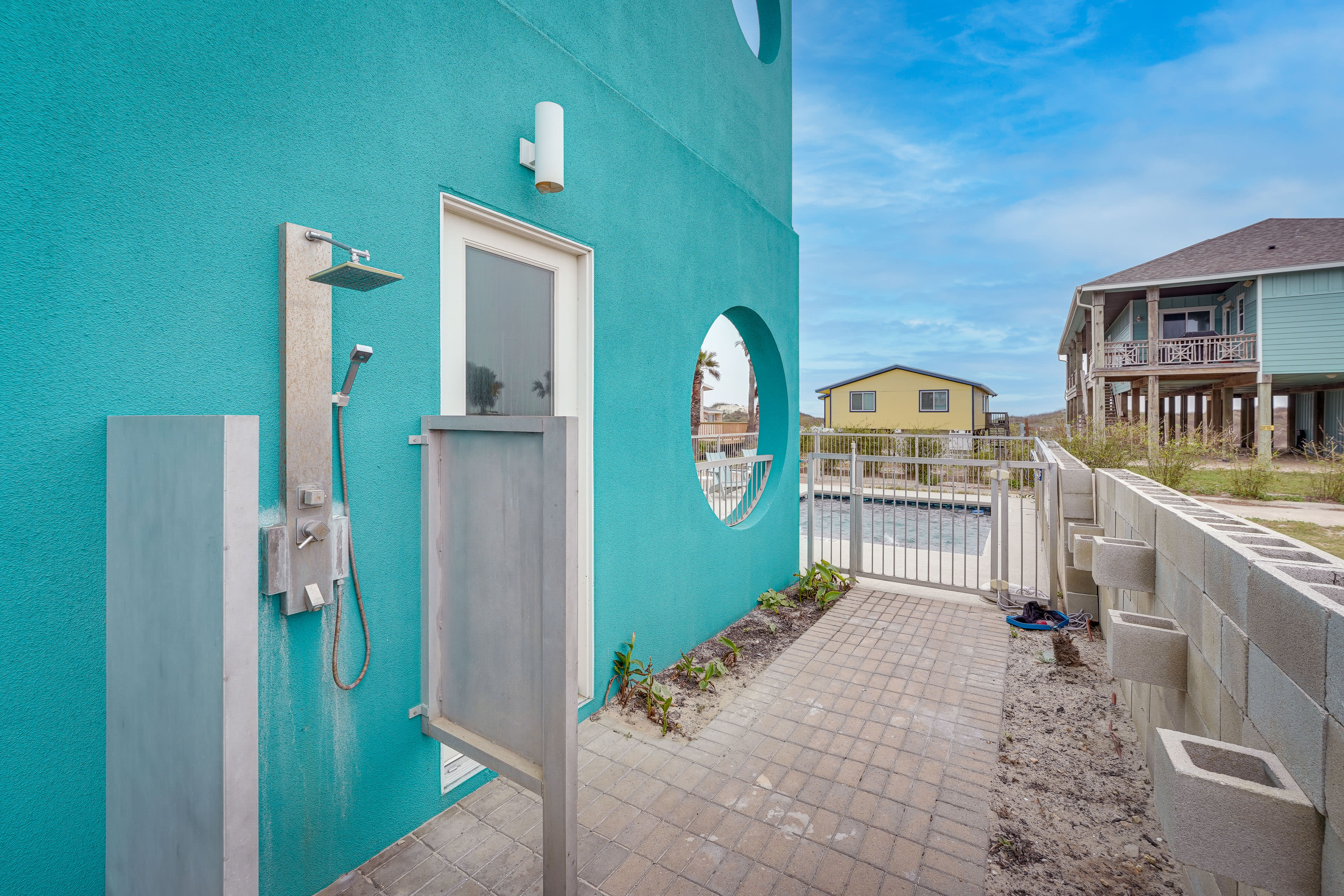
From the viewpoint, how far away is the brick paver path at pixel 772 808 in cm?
201

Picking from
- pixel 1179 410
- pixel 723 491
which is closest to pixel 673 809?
pixel 723 491

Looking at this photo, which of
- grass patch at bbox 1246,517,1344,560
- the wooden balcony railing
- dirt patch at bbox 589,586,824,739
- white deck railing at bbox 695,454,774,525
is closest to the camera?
dirt patch at bbox 589,586,824,739

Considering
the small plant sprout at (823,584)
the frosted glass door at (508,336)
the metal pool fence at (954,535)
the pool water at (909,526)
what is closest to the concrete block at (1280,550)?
the metal pool fence at (954,535)

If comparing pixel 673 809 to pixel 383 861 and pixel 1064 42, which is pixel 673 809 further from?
pixel 1064 42

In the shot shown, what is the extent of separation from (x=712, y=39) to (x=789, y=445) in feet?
11.5

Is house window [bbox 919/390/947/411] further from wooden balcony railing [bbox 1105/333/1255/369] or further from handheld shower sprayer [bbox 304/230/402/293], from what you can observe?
handheld shower sprayer [bbox 304/230/402/293]

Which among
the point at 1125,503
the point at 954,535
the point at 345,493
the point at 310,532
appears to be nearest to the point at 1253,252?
the point at 954,535

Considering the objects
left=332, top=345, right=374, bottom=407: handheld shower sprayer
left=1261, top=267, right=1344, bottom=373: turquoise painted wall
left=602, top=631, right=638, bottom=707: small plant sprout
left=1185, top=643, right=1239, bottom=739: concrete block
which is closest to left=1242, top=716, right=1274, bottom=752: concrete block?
left=1185, top=643, right=1239, bottom=739: concrete block

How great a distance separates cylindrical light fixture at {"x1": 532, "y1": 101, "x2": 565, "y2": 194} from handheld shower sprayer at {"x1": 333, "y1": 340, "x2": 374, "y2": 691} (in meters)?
1.02

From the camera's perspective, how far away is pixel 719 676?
3666 millimetres

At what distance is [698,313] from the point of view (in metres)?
4.06

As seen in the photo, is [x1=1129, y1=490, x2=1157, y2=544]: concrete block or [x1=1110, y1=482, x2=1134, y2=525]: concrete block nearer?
[x1=1129, y1=490, x2=1157, y2=544]: concrete block

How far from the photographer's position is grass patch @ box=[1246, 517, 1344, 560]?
199 inches

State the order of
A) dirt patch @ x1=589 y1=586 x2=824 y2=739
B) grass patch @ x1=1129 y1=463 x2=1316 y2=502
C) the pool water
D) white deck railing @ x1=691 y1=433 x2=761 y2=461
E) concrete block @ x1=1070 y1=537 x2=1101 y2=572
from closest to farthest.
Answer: dirt patch @ x1=589 y1=586 x2=824 y2=739 < concrete block @ x1=1070 y1=537 x2=1101 y2=572 < white deck railing @ x1=691 y1=433 x2=761 y2=461 < grass patch @ x1=1129 y1=463 x2=1316 y2=502 < the pool water
